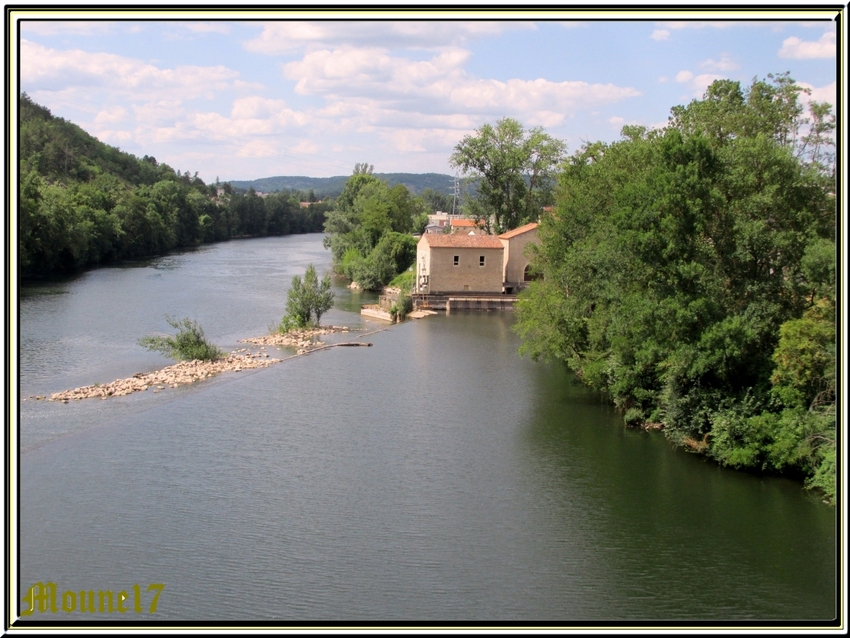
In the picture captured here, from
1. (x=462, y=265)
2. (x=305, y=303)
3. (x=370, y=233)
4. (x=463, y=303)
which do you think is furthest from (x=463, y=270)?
(x=370, y=233)

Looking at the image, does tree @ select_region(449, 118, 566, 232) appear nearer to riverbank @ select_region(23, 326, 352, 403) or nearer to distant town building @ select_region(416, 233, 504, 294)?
distant town building @ select_region(416, 233, 504, 294)

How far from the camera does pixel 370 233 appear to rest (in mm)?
57406

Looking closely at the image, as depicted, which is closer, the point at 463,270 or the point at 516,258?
the point at 463,270

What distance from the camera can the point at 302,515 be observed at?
15.0 m

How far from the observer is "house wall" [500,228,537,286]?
4534cm

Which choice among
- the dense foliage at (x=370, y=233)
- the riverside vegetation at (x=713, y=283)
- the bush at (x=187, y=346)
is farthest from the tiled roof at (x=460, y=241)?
the bush at (x=187, y=346)

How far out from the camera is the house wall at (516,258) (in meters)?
45.3

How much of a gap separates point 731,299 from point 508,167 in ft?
122

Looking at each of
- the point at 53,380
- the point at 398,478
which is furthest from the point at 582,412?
the point at 53,380

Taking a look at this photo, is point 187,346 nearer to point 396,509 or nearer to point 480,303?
point 396,509

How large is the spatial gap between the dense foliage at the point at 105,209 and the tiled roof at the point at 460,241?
2007 cm

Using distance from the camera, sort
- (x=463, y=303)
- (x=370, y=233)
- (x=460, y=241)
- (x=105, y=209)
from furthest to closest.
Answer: (x=105, y=209), (x=370, y=233), (x=460, y=241), (x=463, y=303)
